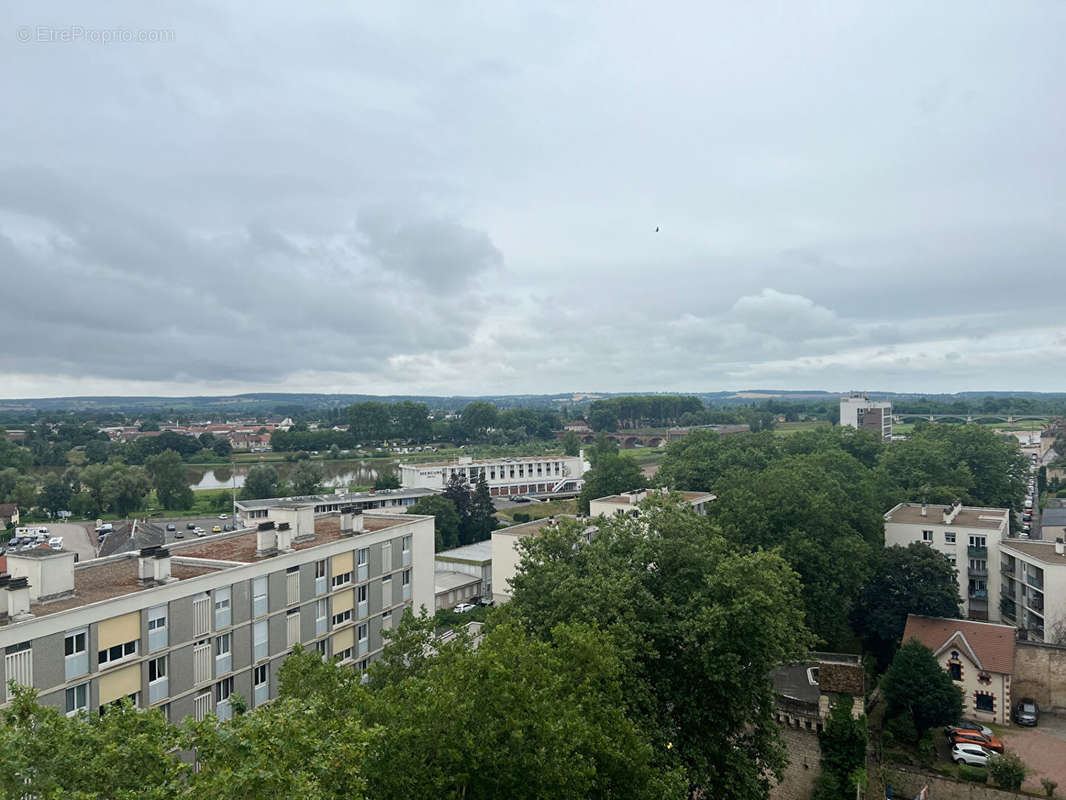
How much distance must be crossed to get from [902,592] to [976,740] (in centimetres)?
752

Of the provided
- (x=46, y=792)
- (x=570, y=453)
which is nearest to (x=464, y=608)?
(x=46, y=792)

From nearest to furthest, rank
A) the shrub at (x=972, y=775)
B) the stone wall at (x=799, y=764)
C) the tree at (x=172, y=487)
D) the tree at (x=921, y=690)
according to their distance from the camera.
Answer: the shrub at (x=972, y=775) → the stone wall at (x=799, y=764) → the tree at (x=921, y=690) → the tree at (x=172, y=487)

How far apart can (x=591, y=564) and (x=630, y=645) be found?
3.66m

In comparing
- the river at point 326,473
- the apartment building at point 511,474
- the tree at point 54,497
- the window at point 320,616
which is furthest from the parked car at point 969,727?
the tree at point 54,497

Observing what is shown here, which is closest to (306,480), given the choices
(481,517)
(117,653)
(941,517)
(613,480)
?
(481,517)

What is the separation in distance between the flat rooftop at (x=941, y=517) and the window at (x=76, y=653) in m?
39.7

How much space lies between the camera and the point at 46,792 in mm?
8188

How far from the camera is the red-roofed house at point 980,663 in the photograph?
27.2 meters

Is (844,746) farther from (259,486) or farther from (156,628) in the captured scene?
(259,486)

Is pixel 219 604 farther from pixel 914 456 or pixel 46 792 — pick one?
pixel 914 456

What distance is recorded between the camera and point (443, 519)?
186 ft

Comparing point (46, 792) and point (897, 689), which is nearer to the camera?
point (46, 792)

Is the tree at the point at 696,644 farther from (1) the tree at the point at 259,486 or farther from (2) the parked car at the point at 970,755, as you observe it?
(1) the tree at the point at 259,486

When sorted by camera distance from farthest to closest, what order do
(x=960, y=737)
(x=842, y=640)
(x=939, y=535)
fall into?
(x=939, y=535) → (x=842, y=640) → (x=960, y=737)
